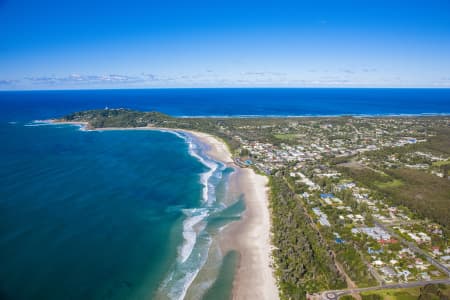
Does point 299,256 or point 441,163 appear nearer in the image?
point 299,256

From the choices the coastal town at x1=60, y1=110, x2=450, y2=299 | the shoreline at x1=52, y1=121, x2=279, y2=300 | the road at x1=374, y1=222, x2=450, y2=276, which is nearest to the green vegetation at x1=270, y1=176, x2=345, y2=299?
the coastal town at x1=60, y1=110, x2=450, y2=299

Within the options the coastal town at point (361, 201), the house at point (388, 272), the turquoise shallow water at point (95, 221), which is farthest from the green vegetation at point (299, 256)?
the turquoise shallow water at point (95, 221)

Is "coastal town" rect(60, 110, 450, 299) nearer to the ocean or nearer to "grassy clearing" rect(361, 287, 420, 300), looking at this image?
"grassy clearing" rect(361, 287, 420, 300)

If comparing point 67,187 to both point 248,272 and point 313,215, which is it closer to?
point 248,272

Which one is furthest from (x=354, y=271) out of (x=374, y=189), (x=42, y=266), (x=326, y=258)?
(x=42, y=266)

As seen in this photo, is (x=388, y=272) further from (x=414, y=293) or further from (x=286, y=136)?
(x=286, y=136)

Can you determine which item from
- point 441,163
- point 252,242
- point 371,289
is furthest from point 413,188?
point 252,242
